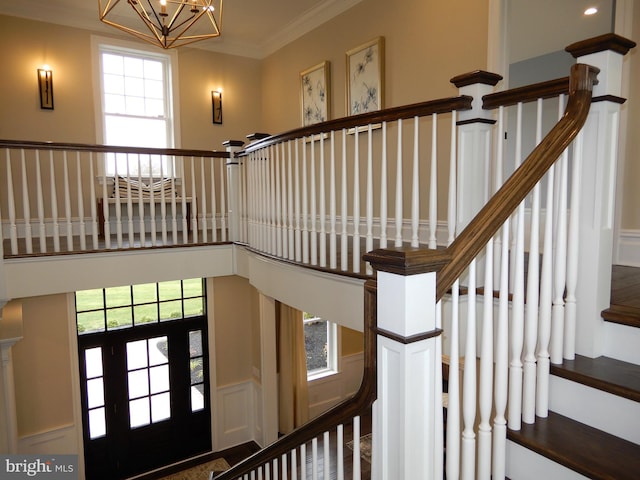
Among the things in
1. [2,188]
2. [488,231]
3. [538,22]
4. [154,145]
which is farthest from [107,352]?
[538,22]

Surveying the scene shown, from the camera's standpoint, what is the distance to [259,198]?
383 cm

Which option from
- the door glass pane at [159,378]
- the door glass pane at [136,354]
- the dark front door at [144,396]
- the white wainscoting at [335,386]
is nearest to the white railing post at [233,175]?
the dark front door at [144,396]

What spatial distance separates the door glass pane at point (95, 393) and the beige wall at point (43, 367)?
7.9 inches

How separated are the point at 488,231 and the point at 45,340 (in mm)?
5379

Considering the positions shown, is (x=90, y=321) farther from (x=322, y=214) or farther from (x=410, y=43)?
(x=410, y=43)

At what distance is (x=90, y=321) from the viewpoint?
212 inches

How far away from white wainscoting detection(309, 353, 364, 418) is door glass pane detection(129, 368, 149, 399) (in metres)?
2.35

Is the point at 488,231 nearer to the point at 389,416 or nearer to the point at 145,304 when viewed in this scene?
the point at 389,416

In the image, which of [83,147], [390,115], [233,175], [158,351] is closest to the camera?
[390,115]

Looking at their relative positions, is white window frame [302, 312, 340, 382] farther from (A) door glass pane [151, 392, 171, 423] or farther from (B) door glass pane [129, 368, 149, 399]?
(B) door glass pane [129, 368, 149, 399]

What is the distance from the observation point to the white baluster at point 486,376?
53.1 inches

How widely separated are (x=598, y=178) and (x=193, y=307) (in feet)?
17.5

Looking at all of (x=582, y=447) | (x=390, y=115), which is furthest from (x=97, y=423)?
(x=582, y=447)

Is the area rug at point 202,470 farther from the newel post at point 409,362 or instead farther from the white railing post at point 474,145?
the newel post at point 409,362
